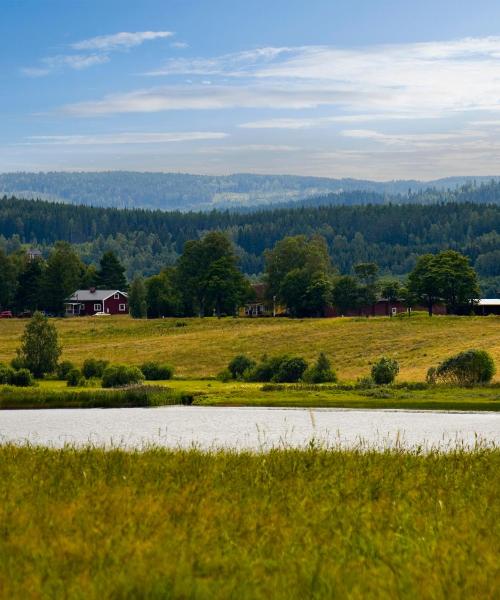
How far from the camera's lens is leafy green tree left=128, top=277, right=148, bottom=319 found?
150m

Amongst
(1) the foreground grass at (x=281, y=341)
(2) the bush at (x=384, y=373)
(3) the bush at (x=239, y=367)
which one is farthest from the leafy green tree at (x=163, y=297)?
(2) the bush at (x=384, y=373)

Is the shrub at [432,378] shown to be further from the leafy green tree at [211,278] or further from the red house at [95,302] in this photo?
the red house at [95,302]

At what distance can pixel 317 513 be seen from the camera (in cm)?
1330

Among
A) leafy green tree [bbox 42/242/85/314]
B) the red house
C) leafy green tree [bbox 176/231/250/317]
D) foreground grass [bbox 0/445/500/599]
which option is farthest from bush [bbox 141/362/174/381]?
the red house

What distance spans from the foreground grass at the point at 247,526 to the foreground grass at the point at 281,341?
43499 millimetres

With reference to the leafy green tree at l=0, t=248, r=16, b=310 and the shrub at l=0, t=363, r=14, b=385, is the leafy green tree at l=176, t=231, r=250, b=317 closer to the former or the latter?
the leafy green tree at l=0, t=248, r=16, b=310

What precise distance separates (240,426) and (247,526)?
23.3 meters

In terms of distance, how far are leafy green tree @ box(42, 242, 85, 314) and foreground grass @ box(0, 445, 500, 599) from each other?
141020 mm

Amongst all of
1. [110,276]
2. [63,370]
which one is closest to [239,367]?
[63,370]

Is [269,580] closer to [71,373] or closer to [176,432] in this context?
[176,432]

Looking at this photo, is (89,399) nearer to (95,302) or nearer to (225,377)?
(225,377)

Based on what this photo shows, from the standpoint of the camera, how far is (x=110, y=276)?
178125mm

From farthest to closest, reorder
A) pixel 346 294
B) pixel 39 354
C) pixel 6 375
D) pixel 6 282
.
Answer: pixel 6 282
pixel 346 294
pixel 39 354
pixel 6 375

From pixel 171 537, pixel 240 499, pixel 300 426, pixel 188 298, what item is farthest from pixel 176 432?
pixel 188 298
